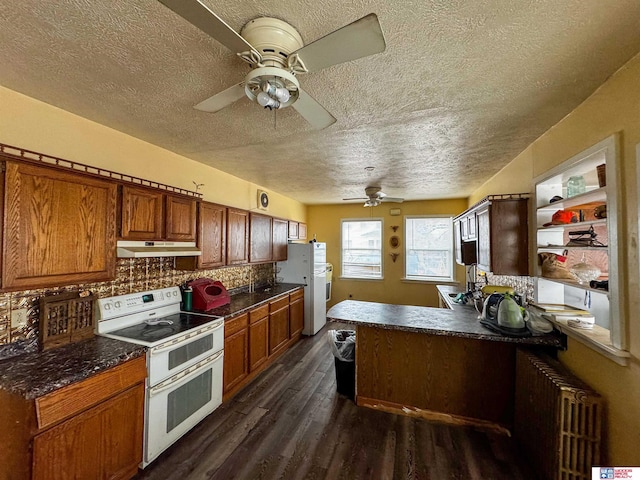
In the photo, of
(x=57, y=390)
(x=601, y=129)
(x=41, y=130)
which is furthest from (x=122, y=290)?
(x=601, y=129)

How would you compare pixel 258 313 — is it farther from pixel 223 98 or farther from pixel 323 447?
pixel 223 98

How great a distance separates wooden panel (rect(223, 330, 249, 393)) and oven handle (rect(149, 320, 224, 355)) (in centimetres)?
26

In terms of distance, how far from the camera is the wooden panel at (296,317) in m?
4.06

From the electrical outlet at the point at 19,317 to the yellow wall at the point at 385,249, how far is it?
191 inches

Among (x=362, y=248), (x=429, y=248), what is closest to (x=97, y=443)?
(x=362, y=248)

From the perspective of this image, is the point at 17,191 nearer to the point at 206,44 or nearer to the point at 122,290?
the point at 122,290

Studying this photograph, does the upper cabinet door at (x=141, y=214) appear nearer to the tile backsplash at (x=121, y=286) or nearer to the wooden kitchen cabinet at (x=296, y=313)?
the tile backsplash at (x=121, y=286)

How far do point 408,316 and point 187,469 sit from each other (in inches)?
83.6

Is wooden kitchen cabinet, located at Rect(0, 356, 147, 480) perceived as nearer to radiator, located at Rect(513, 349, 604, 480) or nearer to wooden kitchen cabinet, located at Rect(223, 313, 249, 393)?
wooden kitchen cabinet, located at Rect(223, 313, 249, 393)

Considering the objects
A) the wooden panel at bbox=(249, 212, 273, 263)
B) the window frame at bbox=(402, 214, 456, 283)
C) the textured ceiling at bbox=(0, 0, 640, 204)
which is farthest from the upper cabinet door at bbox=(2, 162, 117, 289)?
the window frame at bbox=(402, 214, 456, 283)

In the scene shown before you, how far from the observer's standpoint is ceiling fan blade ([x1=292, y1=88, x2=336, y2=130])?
4.31ft

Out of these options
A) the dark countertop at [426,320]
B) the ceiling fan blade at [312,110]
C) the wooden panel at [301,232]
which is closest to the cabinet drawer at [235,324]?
the dark countertop at [426,320]

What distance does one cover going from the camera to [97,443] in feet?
5.04

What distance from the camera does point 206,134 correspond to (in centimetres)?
230
